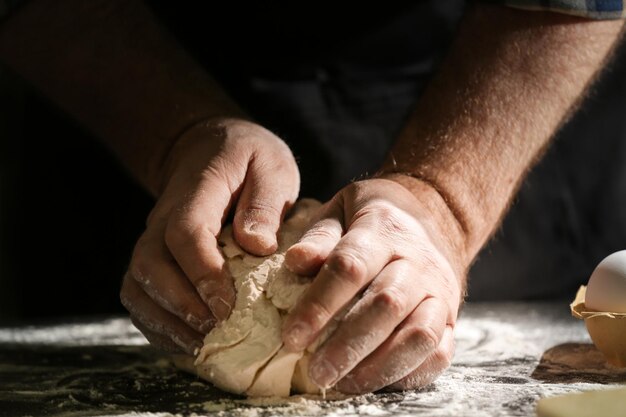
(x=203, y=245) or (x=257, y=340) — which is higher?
(x=203, y=245)

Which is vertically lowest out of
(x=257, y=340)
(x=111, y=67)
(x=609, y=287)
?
(x=257, y=340)

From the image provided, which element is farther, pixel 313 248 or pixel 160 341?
pixel 160 341

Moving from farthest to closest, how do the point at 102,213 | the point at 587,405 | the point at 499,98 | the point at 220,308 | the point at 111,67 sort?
the point at 102,213 → the point at 111,67 → the point at 499,98 → the point at 220,308 → the point at 587,405

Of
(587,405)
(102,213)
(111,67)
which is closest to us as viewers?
(587,405)

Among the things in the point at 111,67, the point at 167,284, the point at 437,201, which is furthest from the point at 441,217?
the point at 111,67

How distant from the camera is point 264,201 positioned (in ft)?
4.93

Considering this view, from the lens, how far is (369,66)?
2.25 m

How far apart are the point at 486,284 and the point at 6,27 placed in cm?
159

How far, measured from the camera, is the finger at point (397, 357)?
49.5 inches

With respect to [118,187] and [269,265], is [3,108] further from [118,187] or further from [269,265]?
[269,265]

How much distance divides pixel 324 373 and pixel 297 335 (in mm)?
73

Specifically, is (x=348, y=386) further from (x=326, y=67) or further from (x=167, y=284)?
(x=326, y=67)

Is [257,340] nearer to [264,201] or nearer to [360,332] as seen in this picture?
[360,332]

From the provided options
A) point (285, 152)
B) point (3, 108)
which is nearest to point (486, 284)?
point (285, 152)
